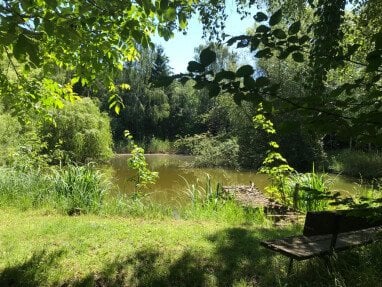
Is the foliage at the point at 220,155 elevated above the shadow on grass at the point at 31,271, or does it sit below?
above

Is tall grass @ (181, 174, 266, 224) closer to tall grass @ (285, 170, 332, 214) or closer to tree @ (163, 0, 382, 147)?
tall grass @ (285, 170, 332, 214)

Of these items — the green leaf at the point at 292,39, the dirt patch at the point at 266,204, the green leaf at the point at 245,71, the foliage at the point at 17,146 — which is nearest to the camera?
the green leaf at the point at 245,71

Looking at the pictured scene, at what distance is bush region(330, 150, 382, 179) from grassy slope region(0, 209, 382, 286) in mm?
12887

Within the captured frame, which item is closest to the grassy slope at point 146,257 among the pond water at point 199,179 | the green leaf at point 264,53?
the green leaf at point 264,53

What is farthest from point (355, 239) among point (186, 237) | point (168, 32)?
point (168, 32)

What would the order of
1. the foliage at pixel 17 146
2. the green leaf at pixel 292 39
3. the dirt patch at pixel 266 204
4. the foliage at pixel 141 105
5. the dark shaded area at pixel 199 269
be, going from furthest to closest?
the foliage at pixel 141 105 < the foliage at pixel 17 146 < the dirt patch at pixel 266 204 < the dark shaded area at pixel 199 269 < the green leaf at pixel 292 39

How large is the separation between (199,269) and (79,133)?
15.0 meters

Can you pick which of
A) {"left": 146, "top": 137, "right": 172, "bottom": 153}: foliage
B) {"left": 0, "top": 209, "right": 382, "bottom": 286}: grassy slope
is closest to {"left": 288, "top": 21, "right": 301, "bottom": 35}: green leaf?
{"left": 0, "top": 209, "right": 382, "bottom": 286}: grassy slope

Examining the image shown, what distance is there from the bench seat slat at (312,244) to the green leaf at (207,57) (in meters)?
2.32

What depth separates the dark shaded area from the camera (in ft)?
12.1

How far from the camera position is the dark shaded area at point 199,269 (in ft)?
12.1

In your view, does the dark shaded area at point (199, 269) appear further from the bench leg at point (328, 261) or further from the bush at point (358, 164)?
the bush at point (358, 164)

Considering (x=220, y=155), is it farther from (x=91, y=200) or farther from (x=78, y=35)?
(x=78, y=35)

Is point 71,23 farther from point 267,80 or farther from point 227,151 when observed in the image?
point 227,151
